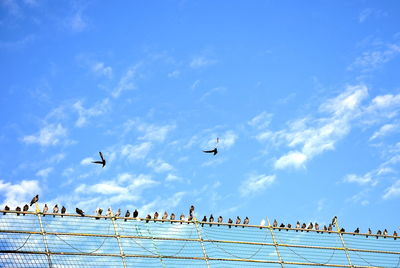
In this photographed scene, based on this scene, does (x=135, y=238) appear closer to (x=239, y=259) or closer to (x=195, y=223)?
(x=195, y=223)

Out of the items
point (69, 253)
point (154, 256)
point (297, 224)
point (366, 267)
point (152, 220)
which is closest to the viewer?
point (69, 253)

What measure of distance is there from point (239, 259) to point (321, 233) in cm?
628

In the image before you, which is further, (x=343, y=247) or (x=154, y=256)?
(x=343, y=247)

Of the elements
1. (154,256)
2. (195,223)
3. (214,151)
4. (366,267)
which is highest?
(214,151)

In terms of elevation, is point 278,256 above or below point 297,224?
below

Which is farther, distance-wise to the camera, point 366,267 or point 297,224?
point 297,224

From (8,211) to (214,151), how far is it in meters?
8.75

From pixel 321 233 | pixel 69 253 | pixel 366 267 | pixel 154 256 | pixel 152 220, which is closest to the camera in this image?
pixel 69 253

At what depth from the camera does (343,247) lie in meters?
24.0

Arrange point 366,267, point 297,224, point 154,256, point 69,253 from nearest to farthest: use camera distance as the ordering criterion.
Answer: point 69,253 → point 154,256 → point 366,267 → point 297,224

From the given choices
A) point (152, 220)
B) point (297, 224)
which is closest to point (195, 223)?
point (152, 220)

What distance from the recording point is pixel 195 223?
72.1ft

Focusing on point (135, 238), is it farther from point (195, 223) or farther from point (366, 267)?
point (366, 267)

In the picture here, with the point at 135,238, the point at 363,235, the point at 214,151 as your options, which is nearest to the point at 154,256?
the point at 135,238
